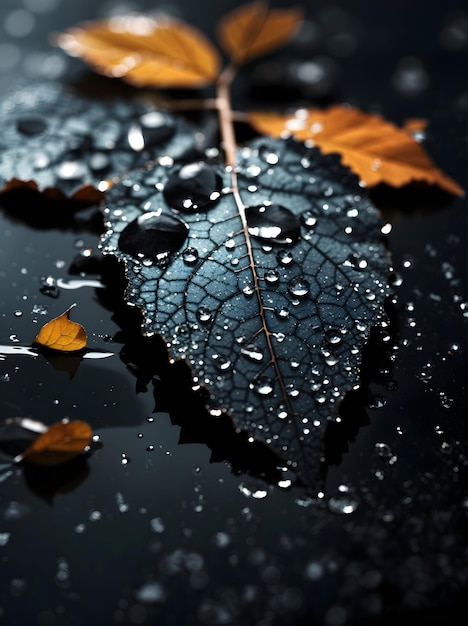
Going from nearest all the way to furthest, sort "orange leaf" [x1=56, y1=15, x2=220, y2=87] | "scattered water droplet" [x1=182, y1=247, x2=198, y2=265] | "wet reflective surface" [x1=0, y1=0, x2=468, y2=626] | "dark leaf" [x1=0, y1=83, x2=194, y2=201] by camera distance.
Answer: "wet reflective surface" [x1=0, y1=0, x2=468, y2=626], "scattered water droplet" [x1=182, y1=247, x2=198, y2=265], "dark leaf" [x1=0, y1=83, x2=194, y2=201], "orange leaf" [x1=56, y1=15, x2=220, y2=87]

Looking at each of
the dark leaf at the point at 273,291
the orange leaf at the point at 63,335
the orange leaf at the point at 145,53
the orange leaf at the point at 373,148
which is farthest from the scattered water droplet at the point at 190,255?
the orange leaf at the point at 145,53

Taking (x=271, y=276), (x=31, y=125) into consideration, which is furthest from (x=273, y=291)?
(x=31, y=125)

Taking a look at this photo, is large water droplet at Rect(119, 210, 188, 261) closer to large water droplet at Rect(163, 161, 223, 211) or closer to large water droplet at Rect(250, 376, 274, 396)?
large water droplet at Rect(163, 161, 223, 211)

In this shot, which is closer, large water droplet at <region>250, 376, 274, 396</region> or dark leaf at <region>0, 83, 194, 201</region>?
large water droplet at <region>250, 376, 274, 396</region>

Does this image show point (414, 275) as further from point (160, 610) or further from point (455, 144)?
point (160, 610)

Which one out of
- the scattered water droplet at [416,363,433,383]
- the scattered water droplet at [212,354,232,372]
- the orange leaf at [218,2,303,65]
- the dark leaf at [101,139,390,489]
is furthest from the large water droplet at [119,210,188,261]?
the orange leaf at [218,2,303,65]

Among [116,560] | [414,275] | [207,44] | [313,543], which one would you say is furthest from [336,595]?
[207,44]

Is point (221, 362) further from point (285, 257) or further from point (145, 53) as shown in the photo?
point (145, 53)
